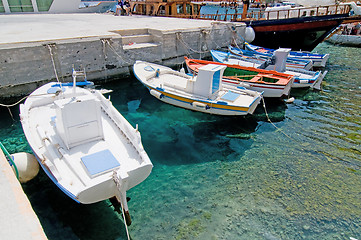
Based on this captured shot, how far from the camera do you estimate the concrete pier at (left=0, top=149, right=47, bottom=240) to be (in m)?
3.28

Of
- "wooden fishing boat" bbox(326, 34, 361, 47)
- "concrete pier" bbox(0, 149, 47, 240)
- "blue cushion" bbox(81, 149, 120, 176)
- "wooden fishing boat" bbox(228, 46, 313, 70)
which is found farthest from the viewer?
"wooden fishing boat" bbox(326, 34, 361, 47)

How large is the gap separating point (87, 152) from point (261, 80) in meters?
9.49

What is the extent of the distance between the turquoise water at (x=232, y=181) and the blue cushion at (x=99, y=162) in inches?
49.9

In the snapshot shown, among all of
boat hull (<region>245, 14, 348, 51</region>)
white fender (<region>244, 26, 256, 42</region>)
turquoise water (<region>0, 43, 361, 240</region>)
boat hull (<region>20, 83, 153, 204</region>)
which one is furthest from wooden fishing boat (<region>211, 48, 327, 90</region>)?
boat hull (<region>20, 83, 153, 204</region>)

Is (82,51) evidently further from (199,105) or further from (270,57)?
(270,57)

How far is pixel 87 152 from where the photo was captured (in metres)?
6.06

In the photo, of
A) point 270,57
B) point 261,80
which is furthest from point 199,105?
point 270,57

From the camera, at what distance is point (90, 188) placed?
482cm

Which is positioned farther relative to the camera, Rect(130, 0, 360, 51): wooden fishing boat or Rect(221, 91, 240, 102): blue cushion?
Rect(130, 0, 360, 51): wooden fishing boat

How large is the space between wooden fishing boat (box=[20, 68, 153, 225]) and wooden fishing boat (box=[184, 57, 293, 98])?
7.46 m

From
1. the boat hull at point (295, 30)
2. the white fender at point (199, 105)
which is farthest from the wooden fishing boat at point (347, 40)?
the white fender at point (199, 105)

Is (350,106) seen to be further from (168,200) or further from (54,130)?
(54,130)

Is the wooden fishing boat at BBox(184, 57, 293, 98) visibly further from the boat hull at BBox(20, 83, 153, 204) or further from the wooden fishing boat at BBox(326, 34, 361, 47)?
the wooden fishing boat at BBox(326, 34, 361, 47)

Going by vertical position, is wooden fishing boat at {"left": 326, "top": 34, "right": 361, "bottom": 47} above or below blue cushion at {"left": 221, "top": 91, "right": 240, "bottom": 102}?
above
